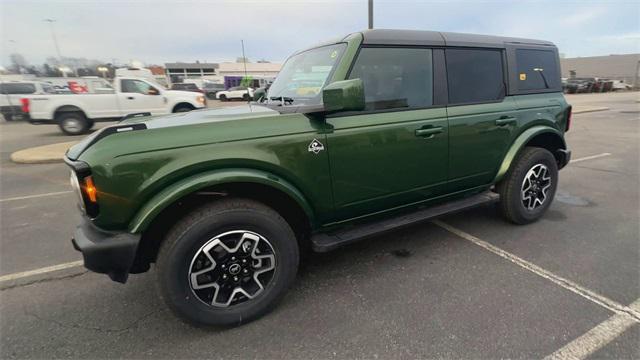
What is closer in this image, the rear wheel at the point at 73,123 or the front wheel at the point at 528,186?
the front wheel at the point at 528,186

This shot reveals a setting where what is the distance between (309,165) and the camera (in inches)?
91.5

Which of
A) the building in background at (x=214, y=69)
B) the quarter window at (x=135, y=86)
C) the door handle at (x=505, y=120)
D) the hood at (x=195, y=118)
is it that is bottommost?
the door handle at (x=505, y=120)

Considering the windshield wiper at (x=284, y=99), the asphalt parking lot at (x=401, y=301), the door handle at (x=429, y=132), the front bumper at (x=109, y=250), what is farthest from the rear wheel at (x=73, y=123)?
the door handle at (x=429, y=132)

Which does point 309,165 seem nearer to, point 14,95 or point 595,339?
point 595,339

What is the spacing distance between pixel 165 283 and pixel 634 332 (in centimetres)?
304

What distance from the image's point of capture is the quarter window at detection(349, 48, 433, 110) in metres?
2.60

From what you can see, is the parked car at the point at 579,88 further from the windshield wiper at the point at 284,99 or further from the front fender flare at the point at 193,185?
the front fender flare at the point at 193,185

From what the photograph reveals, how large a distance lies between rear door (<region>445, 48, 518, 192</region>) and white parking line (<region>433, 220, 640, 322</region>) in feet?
2.00

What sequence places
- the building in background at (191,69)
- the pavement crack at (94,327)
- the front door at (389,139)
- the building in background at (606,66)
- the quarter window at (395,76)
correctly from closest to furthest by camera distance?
the pavement crack at (94,327) < the front door at (389,139) < the quarter window at (395,76) < the building in background at (606,66) < the building in background at (191,69)

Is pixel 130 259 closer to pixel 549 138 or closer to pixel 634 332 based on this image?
pixel 634 332

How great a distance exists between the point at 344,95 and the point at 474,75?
1743 mm

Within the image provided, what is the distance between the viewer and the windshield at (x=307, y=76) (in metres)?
2.62

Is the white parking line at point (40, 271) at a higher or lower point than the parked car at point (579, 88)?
lower

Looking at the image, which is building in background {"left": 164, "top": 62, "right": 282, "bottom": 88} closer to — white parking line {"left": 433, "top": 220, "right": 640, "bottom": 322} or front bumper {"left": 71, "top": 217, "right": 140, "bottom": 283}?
white parking line {"left": 433, "top": 220, "right": 640, "bottom": 322}
